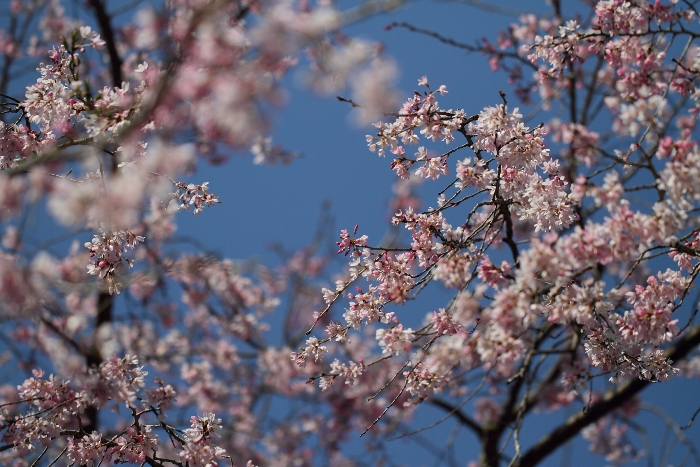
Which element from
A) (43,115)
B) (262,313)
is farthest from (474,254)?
(262,313)

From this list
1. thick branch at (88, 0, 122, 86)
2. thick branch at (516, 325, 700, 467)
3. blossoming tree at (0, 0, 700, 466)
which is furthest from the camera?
thick branch at (88, 0, 122, 86)

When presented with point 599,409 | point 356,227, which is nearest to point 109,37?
point 356,227

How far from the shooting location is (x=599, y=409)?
191 inches

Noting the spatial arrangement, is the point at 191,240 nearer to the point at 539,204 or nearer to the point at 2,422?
→ the point at 2,422

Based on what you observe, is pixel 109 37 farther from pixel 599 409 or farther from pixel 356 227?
pixel 599 409

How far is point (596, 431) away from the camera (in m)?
7.64

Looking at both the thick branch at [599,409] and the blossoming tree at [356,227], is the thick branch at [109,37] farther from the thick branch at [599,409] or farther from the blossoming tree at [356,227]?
the thick branch at [599,409]

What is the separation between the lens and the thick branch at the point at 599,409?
14.9 feet

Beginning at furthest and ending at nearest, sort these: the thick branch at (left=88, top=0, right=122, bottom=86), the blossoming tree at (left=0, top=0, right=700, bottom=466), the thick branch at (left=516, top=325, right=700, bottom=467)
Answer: the thick branch at (left=88, top=0, right=122, bottom=86) → the thick branch at (left=516, top=325, right=700, bottom=467) → the blossoming tree at (left=0, top=0, right=700, bottom=466)

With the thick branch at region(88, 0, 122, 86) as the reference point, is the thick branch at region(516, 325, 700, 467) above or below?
below

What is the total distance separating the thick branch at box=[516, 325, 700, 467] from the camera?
4551 mm

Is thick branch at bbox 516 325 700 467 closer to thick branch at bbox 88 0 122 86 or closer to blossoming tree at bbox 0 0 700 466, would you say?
blossoming tree at bbox 0 0 700 466

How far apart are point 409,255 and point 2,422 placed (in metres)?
2.58

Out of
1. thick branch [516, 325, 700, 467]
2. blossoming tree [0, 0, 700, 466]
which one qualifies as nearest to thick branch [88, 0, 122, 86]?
blossoming tree [0, 0, 700, 466]
